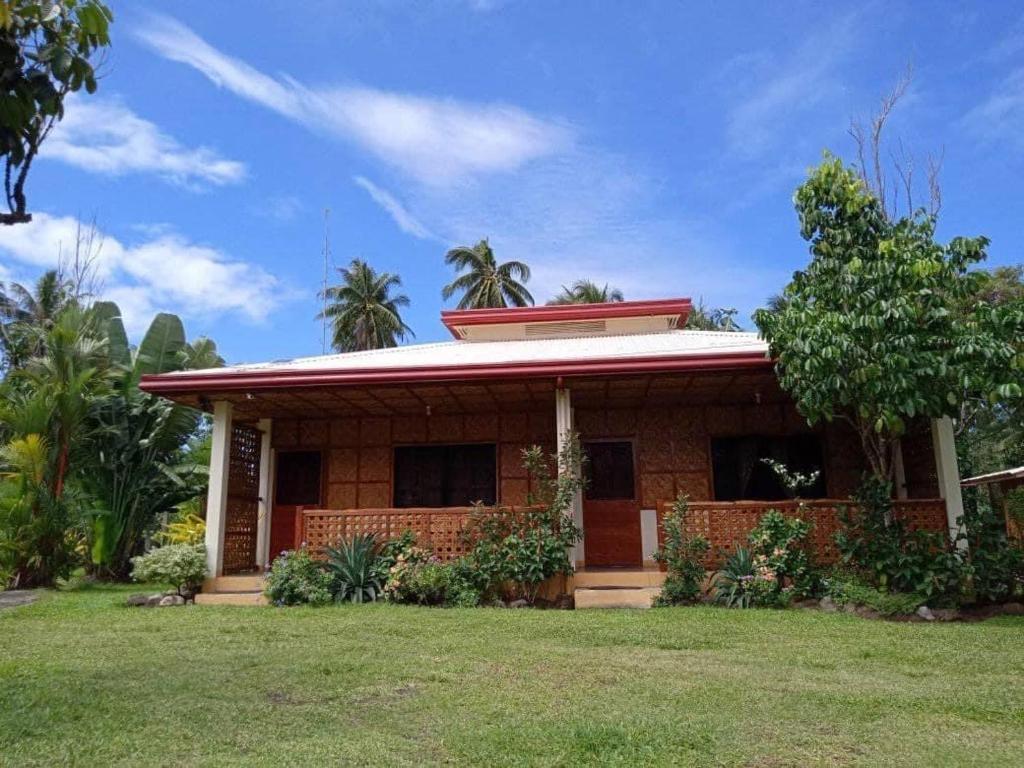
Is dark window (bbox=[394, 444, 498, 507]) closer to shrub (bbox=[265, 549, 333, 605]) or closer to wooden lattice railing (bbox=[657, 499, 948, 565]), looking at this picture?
shrub (bbox=[265, 549, 333, 605])

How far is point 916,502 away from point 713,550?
95.7 inches

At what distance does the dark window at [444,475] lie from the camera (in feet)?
40.9

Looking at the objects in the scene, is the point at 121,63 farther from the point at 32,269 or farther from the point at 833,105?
the point at 32,269

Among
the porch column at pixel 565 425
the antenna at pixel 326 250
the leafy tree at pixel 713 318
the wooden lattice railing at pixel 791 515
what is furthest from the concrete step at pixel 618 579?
the antenna at pixel 326 250

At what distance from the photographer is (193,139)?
44.0ft

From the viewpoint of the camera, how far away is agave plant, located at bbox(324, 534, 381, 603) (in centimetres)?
949

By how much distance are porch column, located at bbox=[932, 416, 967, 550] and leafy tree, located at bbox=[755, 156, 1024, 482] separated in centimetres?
96

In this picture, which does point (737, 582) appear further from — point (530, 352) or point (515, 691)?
point (530, 352)

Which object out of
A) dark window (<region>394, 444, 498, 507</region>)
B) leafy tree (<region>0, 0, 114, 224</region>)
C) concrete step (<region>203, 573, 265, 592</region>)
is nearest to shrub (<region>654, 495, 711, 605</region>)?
dark window (<region>394, 444, 498, 507</region>)

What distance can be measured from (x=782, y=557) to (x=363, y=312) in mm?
29283

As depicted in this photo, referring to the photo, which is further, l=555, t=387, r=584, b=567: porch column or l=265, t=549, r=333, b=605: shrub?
l=555, t=387, r=584, b=567: porch column

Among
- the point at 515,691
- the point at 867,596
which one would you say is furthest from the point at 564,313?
the point at 515,691

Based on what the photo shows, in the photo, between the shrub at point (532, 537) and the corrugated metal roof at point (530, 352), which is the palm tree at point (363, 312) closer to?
the corrugated metal roof at point (530, 352)

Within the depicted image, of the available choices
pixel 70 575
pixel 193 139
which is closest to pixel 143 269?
pixel 193 139
